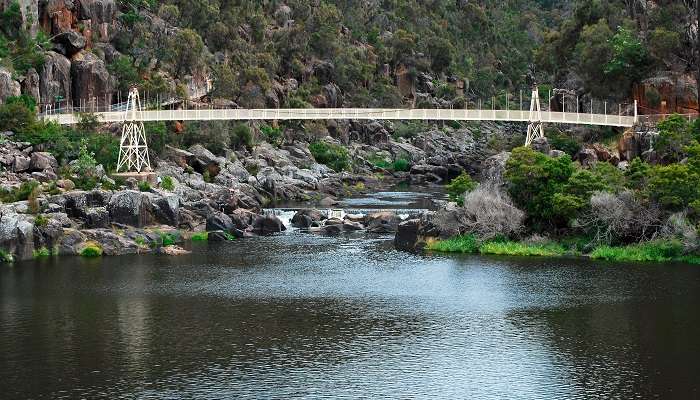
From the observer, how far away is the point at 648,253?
66500mm

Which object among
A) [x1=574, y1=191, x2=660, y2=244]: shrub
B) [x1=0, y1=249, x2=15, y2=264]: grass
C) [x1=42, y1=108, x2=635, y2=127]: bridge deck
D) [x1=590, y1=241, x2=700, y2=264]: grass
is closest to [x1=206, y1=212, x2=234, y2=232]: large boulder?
[x1=0, y1=249, x2=15, y2=264]: grass

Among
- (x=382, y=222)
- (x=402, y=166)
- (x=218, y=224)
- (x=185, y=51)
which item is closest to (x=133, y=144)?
(x=218, y=224)

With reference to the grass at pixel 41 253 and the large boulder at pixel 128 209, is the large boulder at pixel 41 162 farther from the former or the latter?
the grass at pixel 41 253

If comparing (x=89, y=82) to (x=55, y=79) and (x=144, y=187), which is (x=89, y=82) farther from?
(x=144, y=187)

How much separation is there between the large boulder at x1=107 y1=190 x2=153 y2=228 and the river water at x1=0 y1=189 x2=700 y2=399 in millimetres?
7959

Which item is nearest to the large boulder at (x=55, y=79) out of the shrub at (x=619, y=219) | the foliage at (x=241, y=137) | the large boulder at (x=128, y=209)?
the foliage at (x=241, y=137)

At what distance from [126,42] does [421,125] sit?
55736 mm

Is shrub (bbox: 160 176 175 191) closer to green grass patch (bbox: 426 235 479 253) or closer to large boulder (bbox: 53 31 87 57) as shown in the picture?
large boulder (bbox: 53 31 87 57)

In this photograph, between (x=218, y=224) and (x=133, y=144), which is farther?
(x=133, y=144)

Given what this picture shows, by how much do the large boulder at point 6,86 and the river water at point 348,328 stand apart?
3450 centimetres

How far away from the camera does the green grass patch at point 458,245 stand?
71500mm

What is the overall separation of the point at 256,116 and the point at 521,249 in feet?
137

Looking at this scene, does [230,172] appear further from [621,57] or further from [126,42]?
[621,57]

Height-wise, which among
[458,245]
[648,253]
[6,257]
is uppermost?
Result: [6,257]
